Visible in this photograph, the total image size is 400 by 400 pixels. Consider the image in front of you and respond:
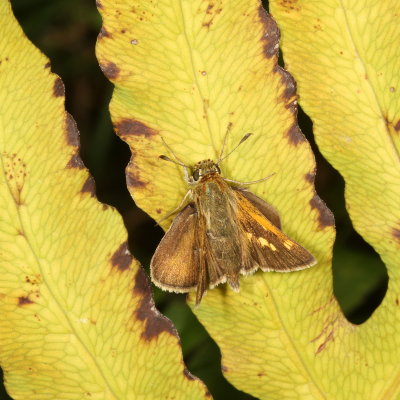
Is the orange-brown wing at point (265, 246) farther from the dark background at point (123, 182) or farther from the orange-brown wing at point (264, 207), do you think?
the dark background at point (123, 182)

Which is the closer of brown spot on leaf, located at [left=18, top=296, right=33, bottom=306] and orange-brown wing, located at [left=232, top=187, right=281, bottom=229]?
brown spot on leaf, located at [left=18, top=296, right=33, bottom=306]

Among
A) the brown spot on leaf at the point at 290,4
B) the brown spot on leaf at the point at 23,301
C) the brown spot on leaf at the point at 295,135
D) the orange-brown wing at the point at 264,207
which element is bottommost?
the brown spot on leaf at the point at 23,301

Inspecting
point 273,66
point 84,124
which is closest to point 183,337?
point 273,66

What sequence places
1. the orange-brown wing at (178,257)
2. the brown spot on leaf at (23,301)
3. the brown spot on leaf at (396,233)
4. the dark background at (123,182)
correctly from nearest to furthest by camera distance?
the brown spot on leaf at (23,301) < the brown spot on leaf at (396,233) < the orange-brown wing at (178,257) < the dark background at (123,182)

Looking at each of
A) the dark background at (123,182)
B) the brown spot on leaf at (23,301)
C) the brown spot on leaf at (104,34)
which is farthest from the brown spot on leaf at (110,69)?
the dark background at (123,182)

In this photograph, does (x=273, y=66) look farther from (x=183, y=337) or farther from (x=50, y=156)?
(x=183, y=337)

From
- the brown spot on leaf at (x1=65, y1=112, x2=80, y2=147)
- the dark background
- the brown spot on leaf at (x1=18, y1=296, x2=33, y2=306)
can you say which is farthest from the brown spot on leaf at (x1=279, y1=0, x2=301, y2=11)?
the dark background

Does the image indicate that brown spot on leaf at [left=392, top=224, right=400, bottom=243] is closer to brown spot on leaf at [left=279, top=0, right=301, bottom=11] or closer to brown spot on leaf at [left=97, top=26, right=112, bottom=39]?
brown spot on leaf at [left=279, top=0, right=301, bottom=11]
